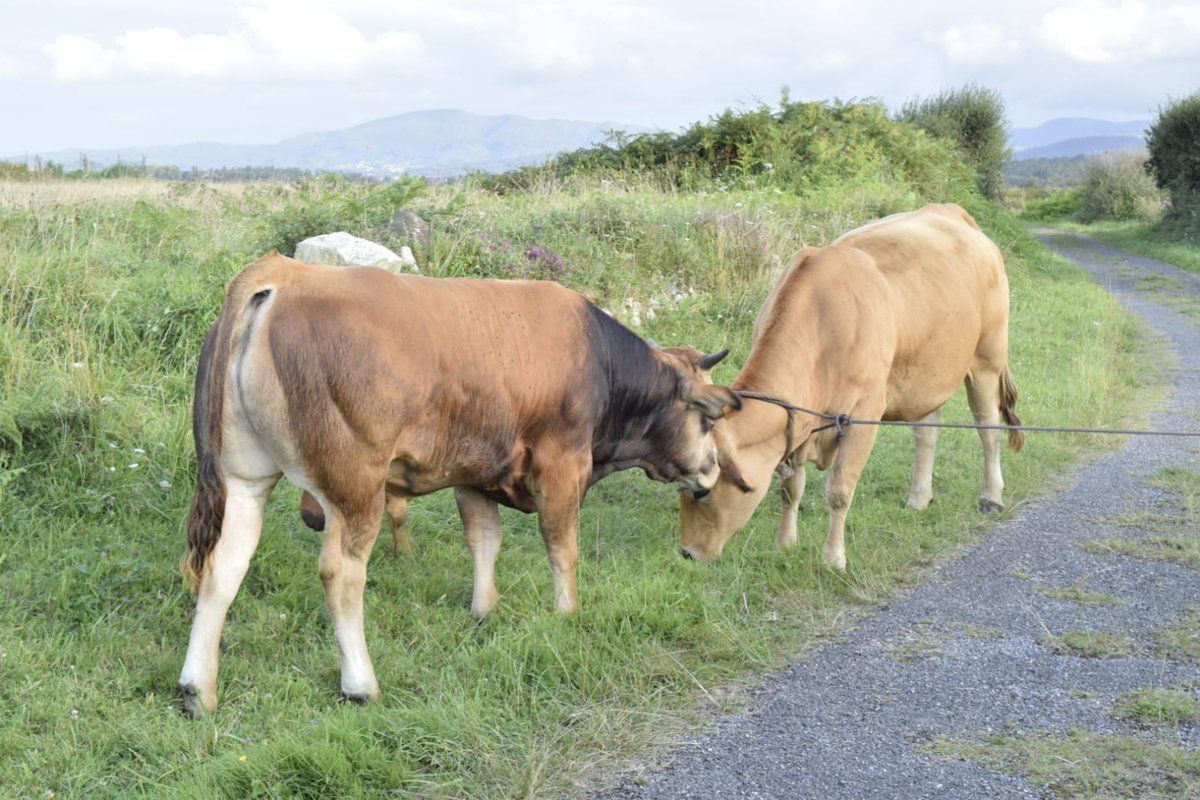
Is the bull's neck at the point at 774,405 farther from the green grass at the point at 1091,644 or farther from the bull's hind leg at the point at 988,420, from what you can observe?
the bull's hind leg at the point at 988,420

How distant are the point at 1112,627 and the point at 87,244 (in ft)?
26.5

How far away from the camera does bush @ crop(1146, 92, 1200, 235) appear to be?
1205 inches

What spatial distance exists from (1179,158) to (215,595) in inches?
1353

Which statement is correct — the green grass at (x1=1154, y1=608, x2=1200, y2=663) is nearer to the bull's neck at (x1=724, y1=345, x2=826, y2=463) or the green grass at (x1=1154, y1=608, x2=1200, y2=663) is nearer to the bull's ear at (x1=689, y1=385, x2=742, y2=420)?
the bull's neck at (x1=724, y1=345, x2=826, y2=463)

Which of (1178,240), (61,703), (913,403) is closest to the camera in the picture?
(61,703)

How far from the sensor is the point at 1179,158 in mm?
32188

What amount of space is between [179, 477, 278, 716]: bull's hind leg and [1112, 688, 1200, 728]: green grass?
3.40 metres

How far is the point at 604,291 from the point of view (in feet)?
35.5

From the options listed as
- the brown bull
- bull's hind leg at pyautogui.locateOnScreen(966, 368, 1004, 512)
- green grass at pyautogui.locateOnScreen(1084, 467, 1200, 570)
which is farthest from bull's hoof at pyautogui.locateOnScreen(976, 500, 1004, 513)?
the brown bull

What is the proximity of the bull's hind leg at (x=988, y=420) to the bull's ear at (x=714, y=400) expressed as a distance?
2524 millimetres

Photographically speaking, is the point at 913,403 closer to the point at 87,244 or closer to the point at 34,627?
the point at 34,627

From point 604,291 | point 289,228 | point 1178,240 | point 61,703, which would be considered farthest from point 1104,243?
point 61,703

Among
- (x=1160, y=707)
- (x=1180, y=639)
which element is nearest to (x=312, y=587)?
(x=1160, y=707)

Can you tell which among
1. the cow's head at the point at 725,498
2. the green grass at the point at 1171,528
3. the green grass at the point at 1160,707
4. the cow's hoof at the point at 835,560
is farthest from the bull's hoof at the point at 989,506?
the green grass at the point at 1160,707
